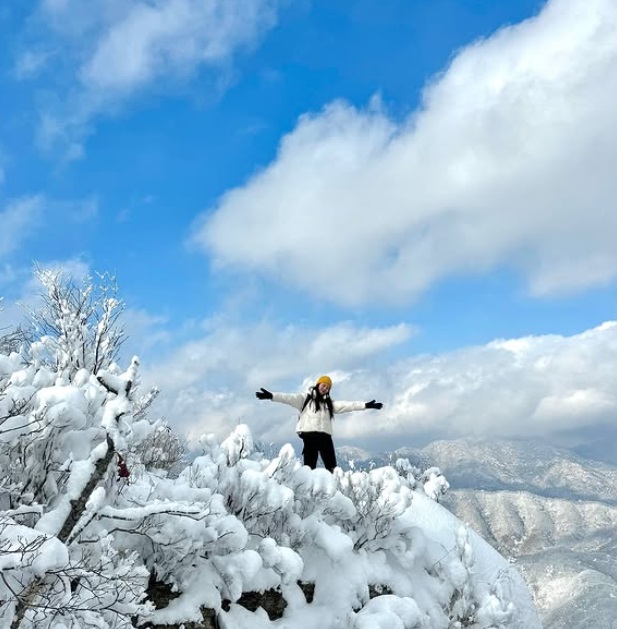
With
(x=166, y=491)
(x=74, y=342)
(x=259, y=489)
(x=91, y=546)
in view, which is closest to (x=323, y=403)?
(x=259, y=489)

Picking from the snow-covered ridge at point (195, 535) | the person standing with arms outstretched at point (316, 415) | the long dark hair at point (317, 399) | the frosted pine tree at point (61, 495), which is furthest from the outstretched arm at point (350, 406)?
the frosted pine tree at point (61, 495)

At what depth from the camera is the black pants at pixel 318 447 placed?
8.98m

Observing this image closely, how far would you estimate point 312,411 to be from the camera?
895 centimetres

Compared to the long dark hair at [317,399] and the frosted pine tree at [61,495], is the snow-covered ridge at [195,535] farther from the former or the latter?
the long dark hair at [317,399]

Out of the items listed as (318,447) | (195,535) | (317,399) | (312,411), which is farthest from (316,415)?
(195,535)

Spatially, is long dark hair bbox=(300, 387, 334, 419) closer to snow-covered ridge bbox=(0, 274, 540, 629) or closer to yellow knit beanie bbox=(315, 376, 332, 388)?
yellow knit beanie bbox=(315, 376, 332, 388)

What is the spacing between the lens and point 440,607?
6.84m

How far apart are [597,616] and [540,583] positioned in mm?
36391

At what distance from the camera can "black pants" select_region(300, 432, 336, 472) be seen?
8977 millimetres

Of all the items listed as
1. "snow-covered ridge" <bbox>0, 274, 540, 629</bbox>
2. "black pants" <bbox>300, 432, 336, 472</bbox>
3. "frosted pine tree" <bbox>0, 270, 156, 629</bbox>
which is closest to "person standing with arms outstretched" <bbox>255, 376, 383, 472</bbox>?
"black pants" <bbox>300, 432, 336, 472</bbox>

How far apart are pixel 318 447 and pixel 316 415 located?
1.81 ft

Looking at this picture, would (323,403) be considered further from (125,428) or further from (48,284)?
(48,284)

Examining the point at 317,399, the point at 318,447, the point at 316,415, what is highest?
the point at 317,399

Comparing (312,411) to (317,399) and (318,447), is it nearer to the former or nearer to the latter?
(317,399)
